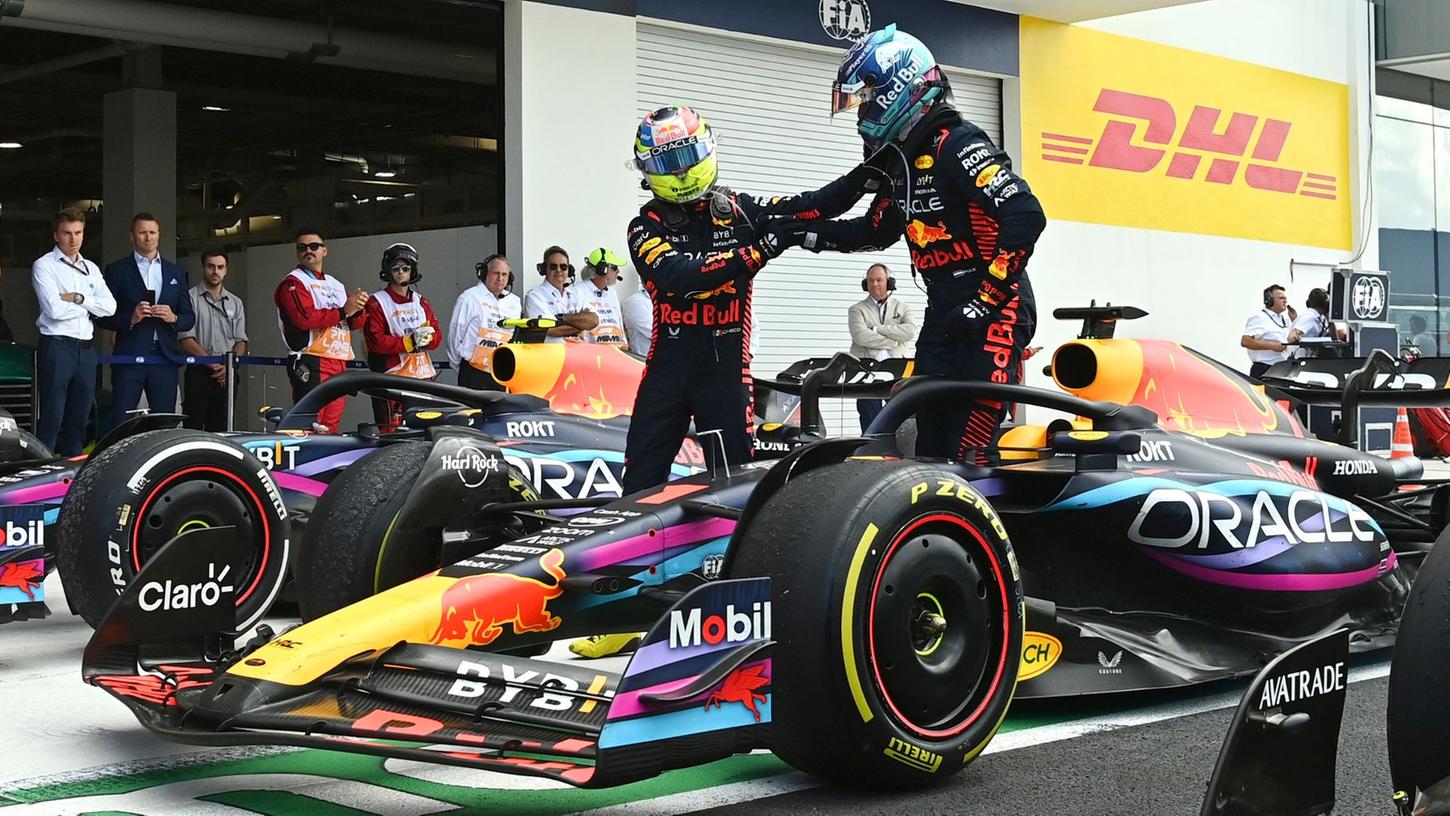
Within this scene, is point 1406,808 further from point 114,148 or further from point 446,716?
point 114,148

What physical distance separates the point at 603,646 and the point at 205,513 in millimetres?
1567

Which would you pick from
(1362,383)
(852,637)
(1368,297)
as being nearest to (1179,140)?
(1368,297)

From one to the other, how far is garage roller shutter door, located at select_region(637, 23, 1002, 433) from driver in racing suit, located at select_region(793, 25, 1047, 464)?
9627 millimetres

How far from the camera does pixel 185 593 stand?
3.99 metres

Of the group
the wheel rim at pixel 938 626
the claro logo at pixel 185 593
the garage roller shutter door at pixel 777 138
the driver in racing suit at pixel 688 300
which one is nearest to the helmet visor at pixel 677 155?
the driver in racing suit at pixel 688 300

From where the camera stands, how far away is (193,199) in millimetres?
24516

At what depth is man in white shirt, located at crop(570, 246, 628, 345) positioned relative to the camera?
13.1 meters

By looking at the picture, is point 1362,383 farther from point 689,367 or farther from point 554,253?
point 554,253

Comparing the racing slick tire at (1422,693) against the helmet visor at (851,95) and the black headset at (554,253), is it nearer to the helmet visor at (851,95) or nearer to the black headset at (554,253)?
the helmet visor at (851,95)

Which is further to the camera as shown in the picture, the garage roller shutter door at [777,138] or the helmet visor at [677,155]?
the garage roller shutter door at [777,138]

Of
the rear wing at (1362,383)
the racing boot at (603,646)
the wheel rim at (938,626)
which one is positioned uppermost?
the rear wing at (1362,383)

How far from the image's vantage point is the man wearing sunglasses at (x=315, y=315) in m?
11.3

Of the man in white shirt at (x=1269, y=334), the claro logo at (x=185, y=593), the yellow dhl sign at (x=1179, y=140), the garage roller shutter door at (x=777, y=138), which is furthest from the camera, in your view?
the yellow dhl sign at (x=1179, y=140)

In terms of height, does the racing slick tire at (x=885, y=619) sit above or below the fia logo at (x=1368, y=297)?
below
